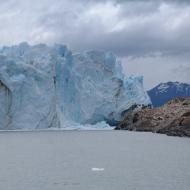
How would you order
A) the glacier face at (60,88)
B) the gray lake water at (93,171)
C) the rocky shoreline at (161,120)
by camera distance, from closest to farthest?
the gray lake water at (93,171)
the rocky shoreline at (161,120)
the glacier face at (60,88)

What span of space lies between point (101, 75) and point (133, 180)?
55.9 metres

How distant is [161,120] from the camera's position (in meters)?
78.4

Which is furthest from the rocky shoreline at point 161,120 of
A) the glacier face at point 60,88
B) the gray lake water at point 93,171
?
the gray lake water at point 93,171

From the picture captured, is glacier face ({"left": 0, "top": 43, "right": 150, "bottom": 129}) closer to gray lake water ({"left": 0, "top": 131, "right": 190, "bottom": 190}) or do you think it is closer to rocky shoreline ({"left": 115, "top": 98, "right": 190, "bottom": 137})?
rocky shoreline ({"left": 115, "top": 98, "right": 190, "bottom": 137})

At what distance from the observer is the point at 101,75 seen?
82438mm

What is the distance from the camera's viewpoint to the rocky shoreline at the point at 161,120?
6774 cm

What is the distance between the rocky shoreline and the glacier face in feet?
7.86

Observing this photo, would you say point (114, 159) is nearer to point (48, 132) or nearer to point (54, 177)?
point (54, 177)

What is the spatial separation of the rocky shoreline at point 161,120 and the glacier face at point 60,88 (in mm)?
2397

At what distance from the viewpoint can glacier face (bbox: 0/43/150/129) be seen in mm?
68125

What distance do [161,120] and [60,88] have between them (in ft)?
49.2

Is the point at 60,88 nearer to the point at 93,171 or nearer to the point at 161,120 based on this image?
the point at 161,120

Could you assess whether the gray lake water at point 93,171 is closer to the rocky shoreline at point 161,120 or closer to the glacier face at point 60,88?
the rocky shoreline at point 161,120

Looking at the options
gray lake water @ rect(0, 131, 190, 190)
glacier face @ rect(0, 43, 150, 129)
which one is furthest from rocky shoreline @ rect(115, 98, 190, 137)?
gray lake water @ rect(0, 131, 190, 190)
